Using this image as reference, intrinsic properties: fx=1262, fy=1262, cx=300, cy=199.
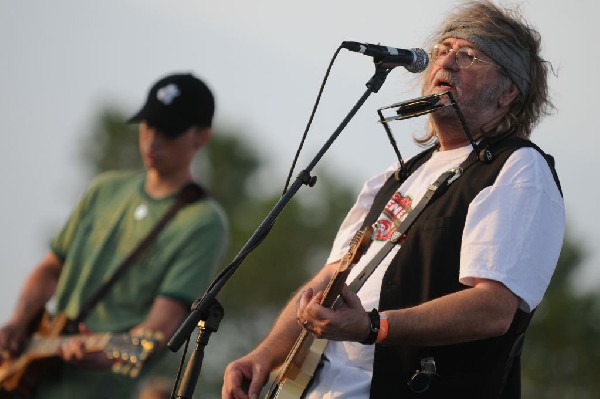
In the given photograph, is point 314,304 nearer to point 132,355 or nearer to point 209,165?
point 132,355

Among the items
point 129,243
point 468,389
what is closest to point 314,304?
point 468,389

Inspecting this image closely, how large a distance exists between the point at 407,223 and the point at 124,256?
287cm

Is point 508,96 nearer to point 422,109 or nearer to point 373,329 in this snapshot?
point 422,109

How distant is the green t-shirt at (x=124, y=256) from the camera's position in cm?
686

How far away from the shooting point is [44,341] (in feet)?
23.8

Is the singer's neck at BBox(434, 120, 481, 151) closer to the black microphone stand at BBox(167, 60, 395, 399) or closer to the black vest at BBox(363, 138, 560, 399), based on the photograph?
the black vest at BBox(363, 138, 560, 399)

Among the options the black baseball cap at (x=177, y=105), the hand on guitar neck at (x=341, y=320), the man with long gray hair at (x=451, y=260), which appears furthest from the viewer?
the black baseball cap at (x=177, y=105)

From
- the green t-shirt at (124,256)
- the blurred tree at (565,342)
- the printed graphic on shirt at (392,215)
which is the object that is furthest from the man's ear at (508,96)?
the blurred tree at (565,342)

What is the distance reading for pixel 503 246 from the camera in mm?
4234

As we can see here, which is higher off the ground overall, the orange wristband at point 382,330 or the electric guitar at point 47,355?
the orange wristband at point 382,330

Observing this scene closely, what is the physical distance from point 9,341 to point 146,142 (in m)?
1.42

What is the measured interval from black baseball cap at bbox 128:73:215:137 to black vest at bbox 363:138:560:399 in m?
2.95

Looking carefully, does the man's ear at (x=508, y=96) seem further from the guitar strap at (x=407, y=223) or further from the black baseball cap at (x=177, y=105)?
the black baseball cap at (x=177, y=105)

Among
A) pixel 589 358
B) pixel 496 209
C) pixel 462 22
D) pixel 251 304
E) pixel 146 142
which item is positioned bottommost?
pixel 589 358
